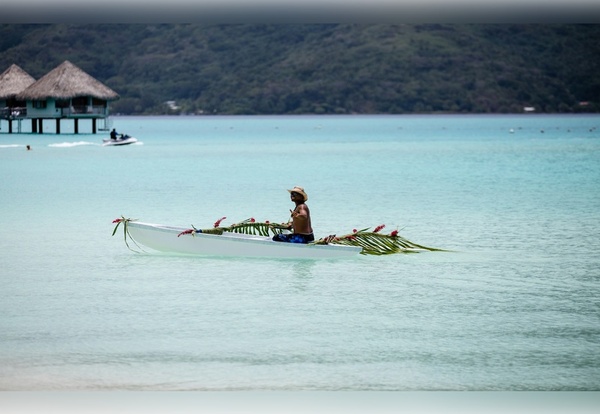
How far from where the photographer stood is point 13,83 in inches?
1324

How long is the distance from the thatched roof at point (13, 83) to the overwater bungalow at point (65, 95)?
0.50m

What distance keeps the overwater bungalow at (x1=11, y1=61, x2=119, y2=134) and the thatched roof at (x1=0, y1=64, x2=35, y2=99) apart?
1.65 ft

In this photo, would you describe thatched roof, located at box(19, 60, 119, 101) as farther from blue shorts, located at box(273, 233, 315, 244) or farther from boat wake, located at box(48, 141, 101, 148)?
blue shorts, located at box(273, 233, 315, 244)

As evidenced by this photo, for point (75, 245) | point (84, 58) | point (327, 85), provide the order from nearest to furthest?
1. point (75, 245)
2. point (84, 58)
3. point (327, 85)

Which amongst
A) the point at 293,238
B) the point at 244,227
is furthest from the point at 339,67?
the point at 293,238

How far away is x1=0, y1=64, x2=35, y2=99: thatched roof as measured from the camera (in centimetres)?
3325

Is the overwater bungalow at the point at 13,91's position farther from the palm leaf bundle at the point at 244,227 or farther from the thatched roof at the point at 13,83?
the palm leaf bundle at the point at 244,227

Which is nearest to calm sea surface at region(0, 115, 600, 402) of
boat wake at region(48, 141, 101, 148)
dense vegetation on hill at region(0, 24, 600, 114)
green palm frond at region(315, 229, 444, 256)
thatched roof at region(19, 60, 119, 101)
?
green palm frond at region(315, 229, 444, 256)

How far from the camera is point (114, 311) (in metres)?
6.32

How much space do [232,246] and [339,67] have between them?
61.3 metres

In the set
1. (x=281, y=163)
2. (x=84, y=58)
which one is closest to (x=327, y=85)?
(x=84, y=58)

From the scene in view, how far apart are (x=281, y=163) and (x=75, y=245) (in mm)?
17301

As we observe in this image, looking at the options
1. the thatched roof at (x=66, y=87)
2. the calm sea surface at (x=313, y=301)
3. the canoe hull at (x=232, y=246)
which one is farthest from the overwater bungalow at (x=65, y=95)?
the canoe hull at (x=232, y=246)
